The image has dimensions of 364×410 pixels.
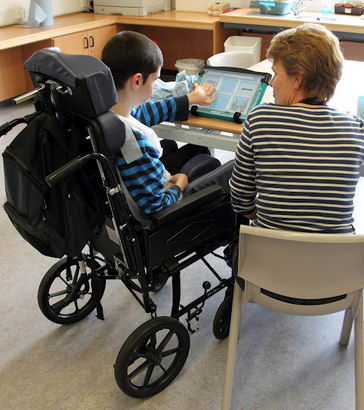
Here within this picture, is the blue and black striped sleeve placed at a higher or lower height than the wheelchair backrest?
lower

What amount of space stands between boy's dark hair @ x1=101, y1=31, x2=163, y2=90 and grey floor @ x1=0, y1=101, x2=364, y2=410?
3.12ft

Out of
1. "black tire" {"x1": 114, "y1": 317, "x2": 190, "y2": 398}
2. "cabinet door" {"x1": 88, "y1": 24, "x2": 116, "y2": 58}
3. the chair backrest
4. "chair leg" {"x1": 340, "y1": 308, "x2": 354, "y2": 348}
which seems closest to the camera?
the chair backrest

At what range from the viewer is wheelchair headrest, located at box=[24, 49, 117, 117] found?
1123 millimetres

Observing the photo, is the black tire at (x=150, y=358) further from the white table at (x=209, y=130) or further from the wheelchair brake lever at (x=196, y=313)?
the white table at (x=209, y=130)

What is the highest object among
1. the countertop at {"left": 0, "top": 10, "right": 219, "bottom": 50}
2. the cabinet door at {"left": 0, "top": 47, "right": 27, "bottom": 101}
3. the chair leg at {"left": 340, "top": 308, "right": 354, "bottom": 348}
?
the countertop at {"left": 0, "top": 10, "right": 219, "bottom": 50}

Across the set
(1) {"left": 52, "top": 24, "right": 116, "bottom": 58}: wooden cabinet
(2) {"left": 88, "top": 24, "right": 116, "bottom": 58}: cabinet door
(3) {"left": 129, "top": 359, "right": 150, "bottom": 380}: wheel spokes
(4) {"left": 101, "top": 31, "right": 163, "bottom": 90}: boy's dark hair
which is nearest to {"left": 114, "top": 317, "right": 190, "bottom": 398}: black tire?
(3) {"left": 129, "top": 359, "right": 150, "bottom": 380}: wheel spokes

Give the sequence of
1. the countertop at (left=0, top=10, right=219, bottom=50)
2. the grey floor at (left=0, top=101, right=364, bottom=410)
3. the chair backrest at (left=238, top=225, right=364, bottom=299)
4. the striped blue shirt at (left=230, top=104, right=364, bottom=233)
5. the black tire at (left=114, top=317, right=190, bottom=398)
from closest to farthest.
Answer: the chair backrest at (left=238, top=225, right=364, bottom=299) → the striped blue shirt at (left=230, top=104, right=364, bottom=233) → the black tire at (left=114, top=317, right=190, bottom=398) → the grey floor at (left=0, top=101, right=364, bottom=410) → the countertop at (left=0, top=10, right=219, bottom=50)

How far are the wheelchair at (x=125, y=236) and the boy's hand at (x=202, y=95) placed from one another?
0.42 metres

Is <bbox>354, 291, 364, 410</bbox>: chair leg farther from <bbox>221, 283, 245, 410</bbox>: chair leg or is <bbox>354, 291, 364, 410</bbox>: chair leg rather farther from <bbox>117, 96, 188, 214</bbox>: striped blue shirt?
<bbox>117, 96, 188, 214</bbox>: striped blue shirt

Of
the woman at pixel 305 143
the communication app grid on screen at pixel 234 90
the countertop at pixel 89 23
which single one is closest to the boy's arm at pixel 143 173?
the woman at pixel 305 143

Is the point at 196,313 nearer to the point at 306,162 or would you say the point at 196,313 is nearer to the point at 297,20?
the point at 306,162

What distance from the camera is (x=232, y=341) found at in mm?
1404

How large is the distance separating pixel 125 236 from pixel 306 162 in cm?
55

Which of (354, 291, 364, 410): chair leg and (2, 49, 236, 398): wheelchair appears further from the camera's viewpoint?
(354, 291, 364, 410): chair leg
